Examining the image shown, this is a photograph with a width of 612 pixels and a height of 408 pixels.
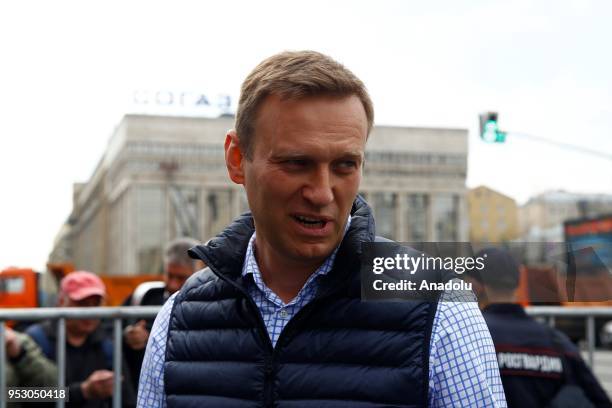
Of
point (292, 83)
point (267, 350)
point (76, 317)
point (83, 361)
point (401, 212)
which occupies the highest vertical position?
point (292, 83)

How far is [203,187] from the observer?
→ 73.5m

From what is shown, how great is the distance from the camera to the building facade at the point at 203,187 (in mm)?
69625

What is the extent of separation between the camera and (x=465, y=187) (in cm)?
7356

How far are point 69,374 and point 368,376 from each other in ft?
8.95

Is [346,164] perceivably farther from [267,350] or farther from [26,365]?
[26,365]

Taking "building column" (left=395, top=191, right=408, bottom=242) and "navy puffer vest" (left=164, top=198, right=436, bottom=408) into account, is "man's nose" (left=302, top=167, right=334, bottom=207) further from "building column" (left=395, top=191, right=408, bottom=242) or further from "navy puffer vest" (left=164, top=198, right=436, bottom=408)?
"building column" (left=395, top=191, right=408, bottom=242)

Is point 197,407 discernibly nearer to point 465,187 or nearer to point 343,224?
point 343,224

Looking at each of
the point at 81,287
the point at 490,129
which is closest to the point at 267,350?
the point at 81,287

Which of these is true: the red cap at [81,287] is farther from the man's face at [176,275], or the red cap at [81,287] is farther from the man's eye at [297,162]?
the man's eye at [297,162]

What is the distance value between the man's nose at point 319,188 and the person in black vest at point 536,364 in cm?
216

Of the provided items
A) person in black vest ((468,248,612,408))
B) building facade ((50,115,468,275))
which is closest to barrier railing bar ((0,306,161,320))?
person in black vest ((468,248,612,408))

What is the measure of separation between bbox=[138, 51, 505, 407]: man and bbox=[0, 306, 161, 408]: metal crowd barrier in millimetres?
2313

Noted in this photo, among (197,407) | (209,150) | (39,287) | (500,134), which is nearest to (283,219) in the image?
(197,407)

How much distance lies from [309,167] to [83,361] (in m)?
2.81
